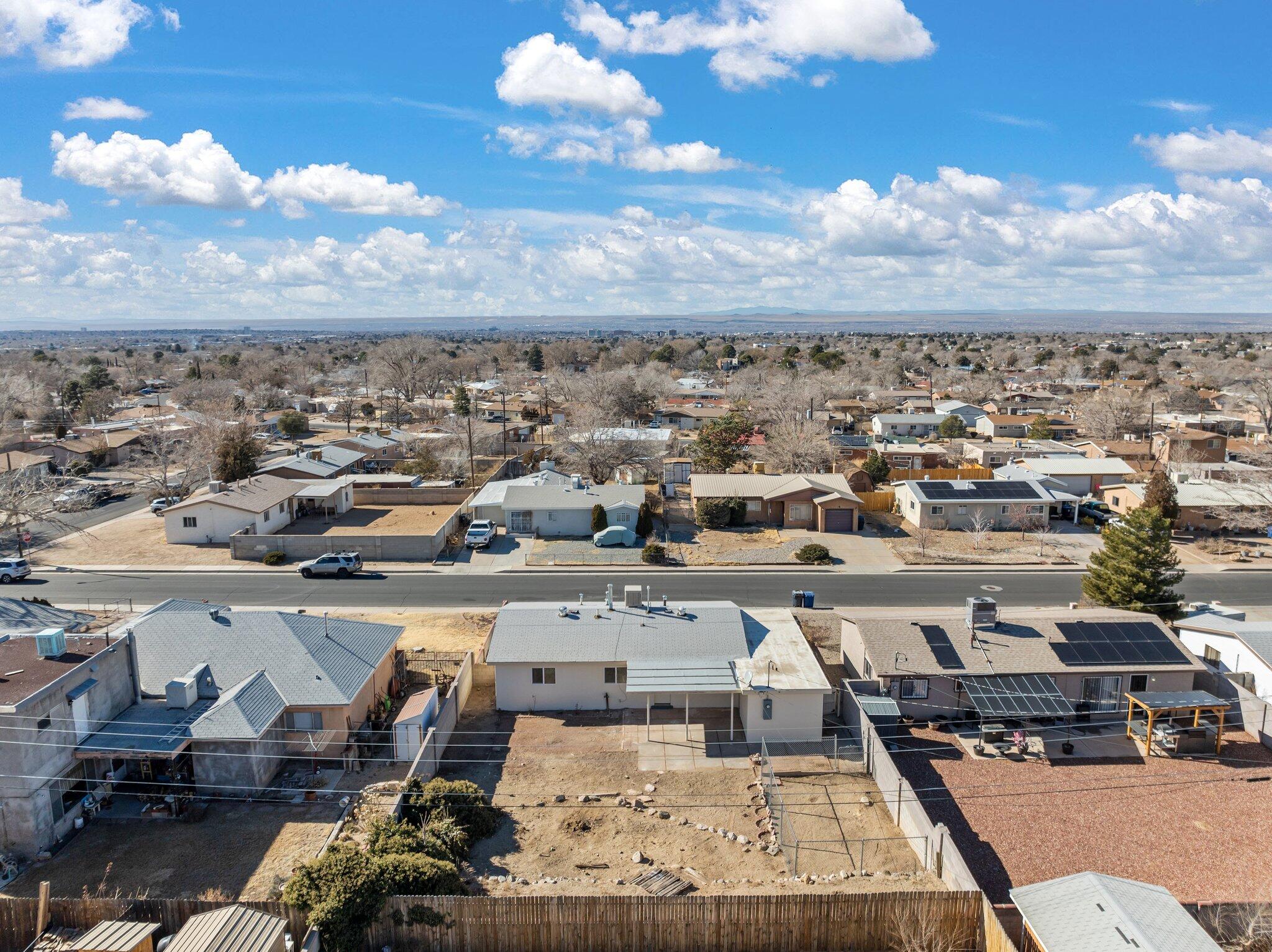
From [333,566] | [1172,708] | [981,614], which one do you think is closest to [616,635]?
[981,614]

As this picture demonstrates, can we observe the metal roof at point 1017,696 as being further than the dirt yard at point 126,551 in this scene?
No

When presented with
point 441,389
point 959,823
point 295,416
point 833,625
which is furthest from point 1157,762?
point 441,389

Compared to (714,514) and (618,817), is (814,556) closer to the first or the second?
(714,514)

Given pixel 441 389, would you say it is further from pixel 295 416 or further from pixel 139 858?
pixel 139 858

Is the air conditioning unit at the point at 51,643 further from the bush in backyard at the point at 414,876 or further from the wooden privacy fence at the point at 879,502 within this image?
the wooden privacy fence at the point at 879,502

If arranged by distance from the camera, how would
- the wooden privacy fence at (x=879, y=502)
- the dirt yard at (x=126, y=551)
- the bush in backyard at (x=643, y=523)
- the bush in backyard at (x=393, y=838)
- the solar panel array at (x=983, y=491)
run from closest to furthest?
the bush in backyard at (x=393, y=838), the dirt yard at (x=126, y=551), the bush in backyard at (x=643, y=523), the solar panel array at (x=983, y=491), the wooden privacy fence at (x=879, y=502)

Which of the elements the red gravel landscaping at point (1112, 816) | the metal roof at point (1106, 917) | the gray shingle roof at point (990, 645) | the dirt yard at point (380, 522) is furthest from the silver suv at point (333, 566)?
the metal roof at point (1106, 917)

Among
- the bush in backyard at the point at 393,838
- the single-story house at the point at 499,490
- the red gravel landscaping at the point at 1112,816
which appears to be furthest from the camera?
the single-story house at the point at 499,490
